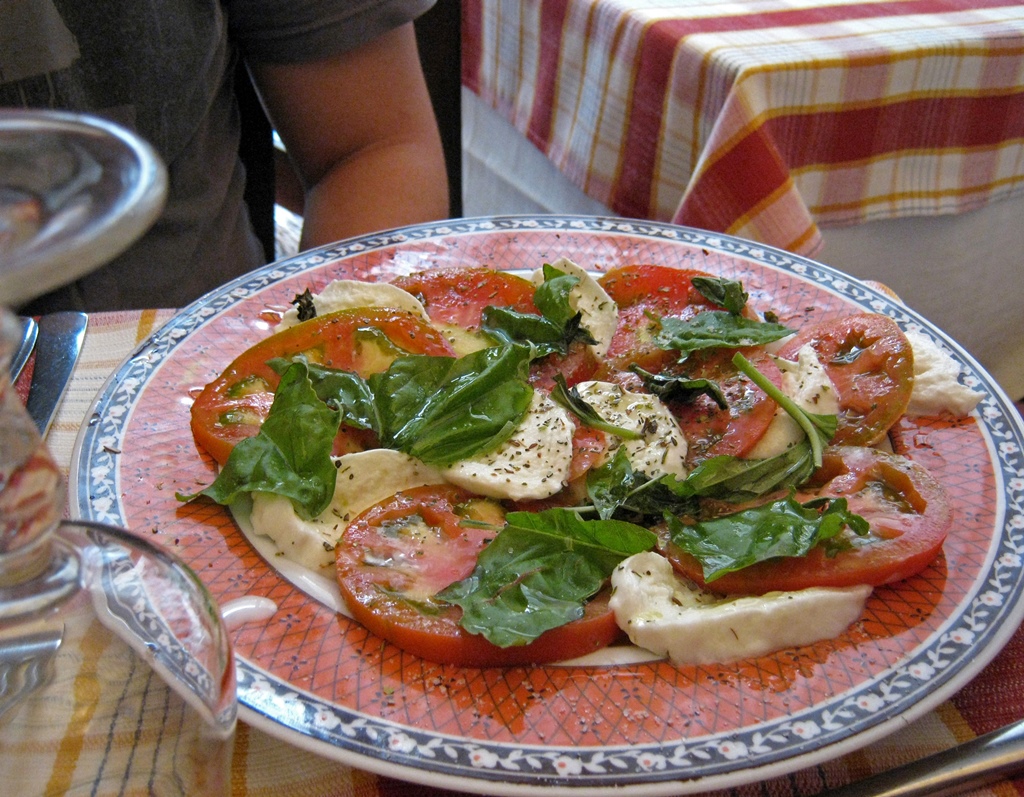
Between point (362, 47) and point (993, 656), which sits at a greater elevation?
point (362, 47)

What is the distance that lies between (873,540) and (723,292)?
0.53m

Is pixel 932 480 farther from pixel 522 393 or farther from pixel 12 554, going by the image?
pixel 12 554

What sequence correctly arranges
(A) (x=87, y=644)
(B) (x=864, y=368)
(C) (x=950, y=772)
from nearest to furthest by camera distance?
(A) (x=87, y=644) → (C) (x=950, y=772) → (B) (x=864, y=368)

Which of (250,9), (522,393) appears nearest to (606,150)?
(250,9)

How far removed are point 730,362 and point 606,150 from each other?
1.34 meters

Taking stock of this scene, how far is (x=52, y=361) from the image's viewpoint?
1.33m

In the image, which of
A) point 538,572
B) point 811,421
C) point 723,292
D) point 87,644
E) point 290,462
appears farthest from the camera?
point 723,292

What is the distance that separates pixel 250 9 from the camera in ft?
5.72

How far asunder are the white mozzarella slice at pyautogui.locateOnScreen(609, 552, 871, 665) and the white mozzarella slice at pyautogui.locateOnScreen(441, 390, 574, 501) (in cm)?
18

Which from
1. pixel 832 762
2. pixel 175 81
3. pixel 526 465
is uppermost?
pixel 175 81

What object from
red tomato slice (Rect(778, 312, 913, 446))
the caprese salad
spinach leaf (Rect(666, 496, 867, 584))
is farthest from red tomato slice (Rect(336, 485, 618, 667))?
red tomato slice (Rect(778, 312, 913, 446))

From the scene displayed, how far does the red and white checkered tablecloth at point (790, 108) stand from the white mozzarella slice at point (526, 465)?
107 cm

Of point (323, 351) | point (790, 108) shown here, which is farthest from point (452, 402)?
point (790, 108)

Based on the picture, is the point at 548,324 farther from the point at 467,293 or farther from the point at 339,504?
the point at 339,504
